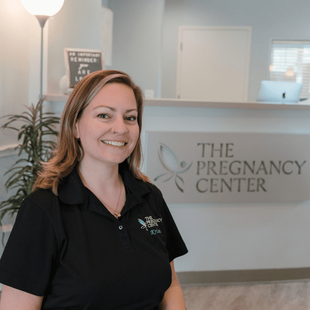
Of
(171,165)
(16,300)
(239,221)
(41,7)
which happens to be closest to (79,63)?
(41,7)

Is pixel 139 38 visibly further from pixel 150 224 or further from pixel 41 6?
pixel 150 224

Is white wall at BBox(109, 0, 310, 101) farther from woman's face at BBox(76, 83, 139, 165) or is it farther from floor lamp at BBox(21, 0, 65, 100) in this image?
woman's face at BBox(76, 83, 139, 165)

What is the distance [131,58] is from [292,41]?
2.87 meters

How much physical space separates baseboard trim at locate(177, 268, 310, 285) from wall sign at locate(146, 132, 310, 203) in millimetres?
559

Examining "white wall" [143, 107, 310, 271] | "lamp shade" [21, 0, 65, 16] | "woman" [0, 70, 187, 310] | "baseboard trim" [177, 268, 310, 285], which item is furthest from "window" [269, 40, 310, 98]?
"woman" [0, 70, 187, 310]

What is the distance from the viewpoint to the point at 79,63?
2736mm

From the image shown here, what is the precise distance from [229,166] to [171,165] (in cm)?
42

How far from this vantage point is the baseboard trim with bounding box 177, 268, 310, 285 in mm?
2705

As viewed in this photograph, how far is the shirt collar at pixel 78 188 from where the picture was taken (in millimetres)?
1070

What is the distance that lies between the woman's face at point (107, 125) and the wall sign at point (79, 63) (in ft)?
5.32

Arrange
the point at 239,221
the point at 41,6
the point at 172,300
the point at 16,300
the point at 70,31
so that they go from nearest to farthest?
the point at 16,300
the point at 172,300
the point at 41,6
the point at 239,221
the point at 70,31

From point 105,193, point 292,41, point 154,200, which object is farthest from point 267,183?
point 292,41

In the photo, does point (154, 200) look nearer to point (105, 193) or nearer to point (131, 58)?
point (105, 193)

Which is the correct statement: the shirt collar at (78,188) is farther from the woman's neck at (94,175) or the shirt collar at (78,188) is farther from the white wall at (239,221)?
the white wall at (239,221)
